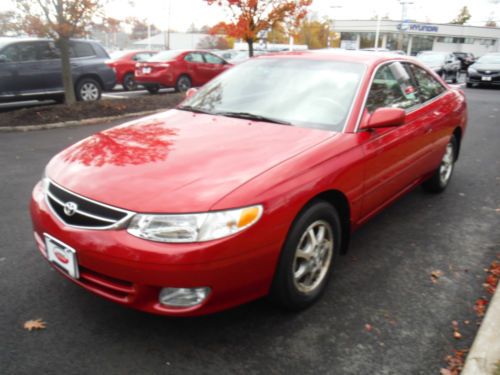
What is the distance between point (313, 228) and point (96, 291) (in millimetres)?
1332

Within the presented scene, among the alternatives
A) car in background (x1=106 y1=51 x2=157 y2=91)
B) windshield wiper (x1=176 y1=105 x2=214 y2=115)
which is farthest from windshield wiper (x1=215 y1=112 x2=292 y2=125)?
car in background (x1=106 y1=51 x2=157 y2=91)

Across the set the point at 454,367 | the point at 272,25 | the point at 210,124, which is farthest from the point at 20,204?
the point at 272,25

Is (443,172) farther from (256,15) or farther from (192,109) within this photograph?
(256,15)

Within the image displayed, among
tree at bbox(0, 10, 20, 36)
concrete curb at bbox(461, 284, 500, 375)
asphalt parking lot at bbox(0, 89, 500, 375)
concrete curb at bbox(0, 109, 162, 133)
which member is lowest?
asphalt parking lot at bbox(0, 89, 500, 375)

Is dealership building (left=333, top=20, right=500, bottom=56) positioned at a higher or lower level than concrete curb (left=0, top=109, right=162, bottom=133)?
higher

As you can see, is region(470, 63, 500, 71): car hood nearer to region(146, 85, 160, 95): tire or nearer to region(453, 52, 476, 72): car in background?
region(146, 85, 160, 95): tire

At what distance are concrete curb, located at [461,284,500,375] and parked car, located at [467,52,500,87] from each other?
18.3 m

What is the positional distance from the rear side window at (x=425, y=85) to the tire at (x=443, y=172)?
646 millimetres

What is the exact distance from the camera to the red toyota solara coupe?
2281 millimetres

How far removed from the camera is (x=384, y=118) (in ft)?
10.4

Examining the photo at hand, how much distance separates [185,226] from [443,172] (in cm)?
393

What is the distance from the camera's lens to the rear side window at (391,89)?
11.7 feet

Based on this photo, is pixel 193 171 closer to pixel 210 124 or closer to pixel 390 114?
pixel 210 124

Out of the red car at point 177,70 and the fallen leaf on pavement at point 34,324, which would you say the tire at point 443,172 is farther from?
the red car at point 177,70
